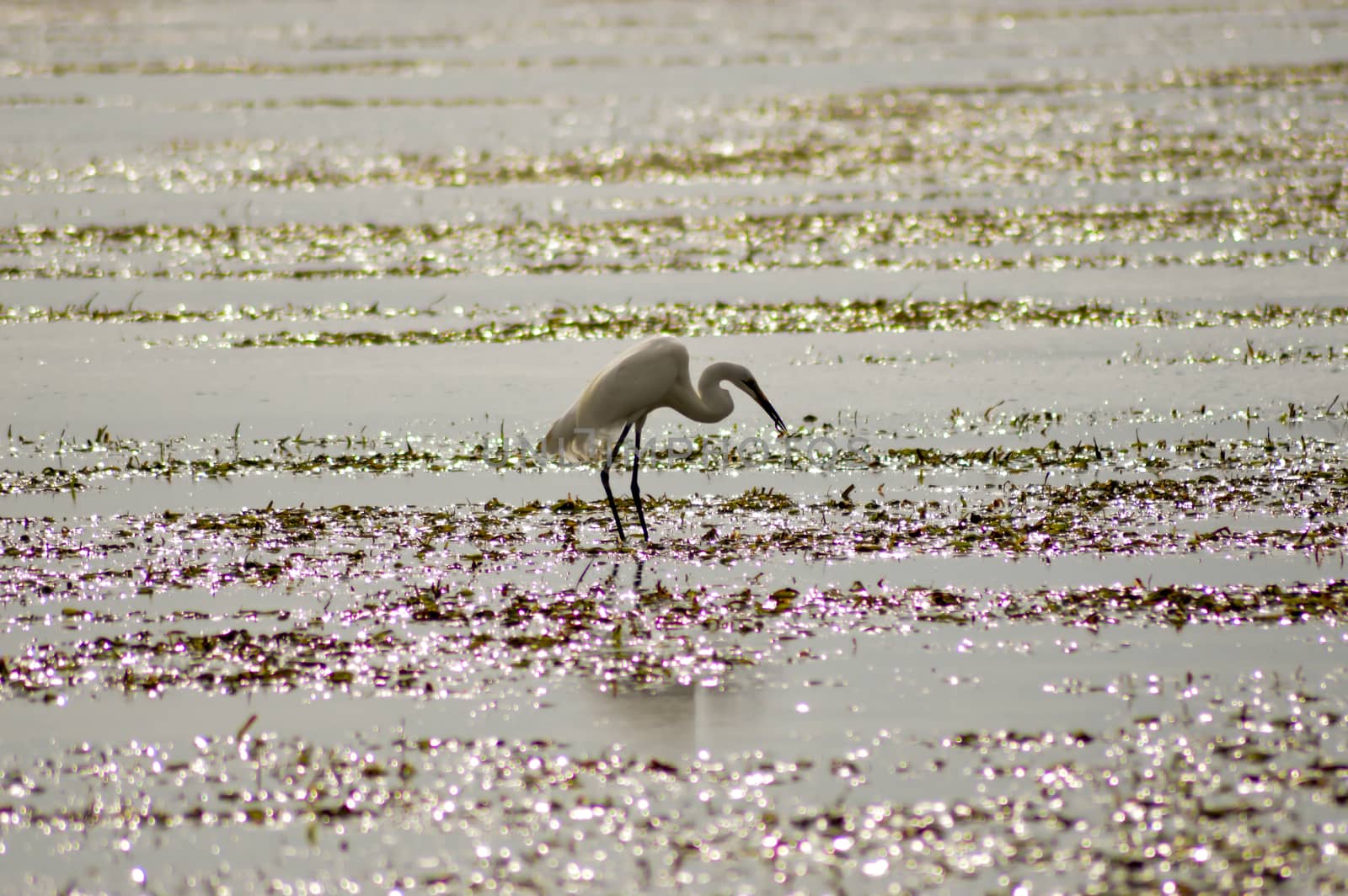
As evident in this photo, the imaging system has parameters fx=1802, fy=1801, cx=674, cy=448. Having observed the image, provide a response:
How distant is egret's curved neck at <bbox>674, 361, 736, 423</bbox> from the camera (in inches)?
395

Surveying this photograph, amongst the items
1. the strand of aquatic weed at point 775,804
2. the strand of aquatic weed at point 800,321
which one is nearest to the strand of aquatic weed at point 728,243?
the strand of aquatic weed at point 800,321

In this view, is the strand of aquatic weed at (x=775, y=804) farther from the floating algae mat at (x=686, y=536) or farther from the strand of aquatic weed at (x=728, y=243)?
the strand of aquatic weed at (x=728, y=243)

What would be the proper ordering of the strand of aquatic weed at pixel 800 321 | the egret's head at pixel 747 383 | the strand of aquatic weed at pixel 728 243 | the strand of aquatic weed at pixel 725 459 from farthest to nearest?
the strand of aquatic weed at pixel 728 243, the strand of aquatic weed at pixel 800 321, the strand of aquatic weed at pixel 725 459, the egret's head at pixel 747 383

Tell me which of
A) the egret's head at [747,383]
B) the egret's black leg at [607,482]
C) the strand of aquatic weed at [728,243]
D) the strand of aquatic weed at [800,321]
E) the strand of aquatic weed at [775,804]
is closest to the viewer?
the strand of aquatic weed at [775,804]

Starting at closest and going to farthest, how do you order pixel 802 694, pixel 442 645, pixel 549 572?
pixel 802 694 → pixel 442 645 → pixel 549 572

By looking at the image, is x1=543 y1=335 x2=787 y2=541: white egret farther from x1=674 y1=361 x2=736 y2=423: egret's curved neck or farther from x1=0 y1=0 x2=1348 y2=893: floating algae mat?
x1=0 y1=0 x2=1348 y2=893: floating algae mat

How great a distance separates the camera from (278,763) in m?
6.29

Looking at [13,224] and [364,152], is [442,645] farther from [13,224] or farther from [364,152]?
[364,152]

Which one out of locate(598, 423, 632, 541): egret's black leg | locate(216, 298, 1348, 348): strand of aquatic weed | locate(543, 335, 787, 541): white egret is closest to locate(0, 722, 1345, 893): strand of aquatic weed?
locate(598, 423, 632, 541): egret's black leg

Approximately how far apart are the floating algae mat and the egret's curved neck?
0.47 metres

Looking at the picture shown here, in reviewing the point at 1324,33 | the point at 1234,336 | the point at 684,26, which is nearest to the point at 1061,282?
the point at 1234,336

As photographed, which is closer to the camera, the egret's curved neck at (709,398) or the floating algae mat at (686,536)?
the floating algae mat at (686,536)

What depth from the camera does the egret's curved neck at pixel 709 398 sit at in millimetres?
10023

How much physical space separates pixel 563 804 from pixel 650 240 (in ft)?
46.7
